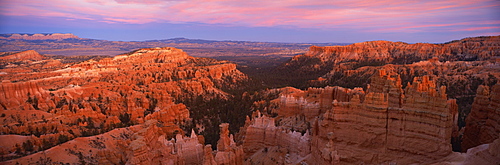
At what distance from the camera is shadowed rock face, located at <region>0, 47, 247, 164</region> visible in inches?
766

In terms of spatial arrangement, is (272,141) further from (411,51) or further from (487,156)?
(411,51)

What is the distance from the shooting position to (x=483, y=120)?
53.4 feet

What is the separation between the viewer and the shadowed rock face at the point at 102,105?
19.4 m

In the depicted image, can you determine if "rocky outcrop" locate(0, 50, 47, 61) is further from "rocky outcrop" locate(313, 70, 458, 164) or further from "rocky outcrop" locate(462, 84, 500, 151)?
"rocky outcrop" locate(462, 84, 500, 151)

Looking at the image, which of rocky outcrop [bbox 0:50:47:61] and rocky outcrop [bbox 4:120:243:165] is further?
rocky outcrop [bbox 0:50:47:61]

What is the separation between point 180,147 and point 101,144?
294 inches

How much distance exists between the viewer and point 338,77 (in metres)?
70.9

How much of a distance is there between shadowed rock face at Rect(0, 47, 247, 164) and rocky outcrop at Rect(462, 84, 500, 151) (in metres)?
13.0

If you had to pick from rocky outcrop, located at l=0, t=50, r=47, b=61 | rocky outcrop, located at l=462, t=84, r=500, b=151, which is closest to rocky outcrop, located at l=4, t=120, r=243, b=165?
rocky outcrop, located at l=462, t=84, r=500, b=151

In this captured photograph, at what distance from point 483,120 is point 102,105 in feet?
120

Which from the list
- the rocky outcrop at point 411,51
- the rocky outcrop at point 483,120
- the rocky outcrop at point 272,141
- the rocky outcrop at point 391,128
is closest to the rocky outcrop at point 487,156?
the rocky outcrop at point 391,128

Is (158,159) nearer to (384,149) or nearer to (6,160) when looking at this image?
(6,160)

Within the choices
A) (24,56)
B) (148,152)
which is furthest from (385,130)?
(24,56)

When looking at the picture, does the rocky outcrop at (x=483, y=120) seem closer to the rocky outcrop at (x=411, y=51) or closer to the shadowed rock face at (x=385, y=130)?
the shadowed rock face at (x=385, y=130)
